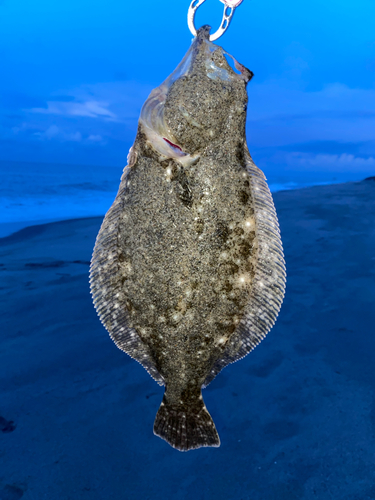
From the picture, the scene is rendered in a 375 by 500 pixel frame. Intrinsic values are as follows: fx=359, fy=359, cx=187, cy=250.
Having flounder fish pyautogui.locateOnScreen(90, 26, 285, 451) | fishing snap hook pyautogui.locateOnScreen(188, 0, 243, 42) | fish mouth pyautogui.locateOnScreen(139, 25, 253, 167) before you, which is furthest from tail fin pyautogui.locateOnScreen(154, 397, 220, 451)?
fishing snap hook pyautogui.locateOnScreen(188, 0, 243, 42)

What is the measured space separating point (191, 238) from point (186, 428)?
124 cm

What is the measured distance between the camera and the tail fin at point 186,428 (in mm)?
2264

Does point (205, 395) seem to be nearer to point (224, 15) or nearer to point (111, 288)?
point (111, 288)

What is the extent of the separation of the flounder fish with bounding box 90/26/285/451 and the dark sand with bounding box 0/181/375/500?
961 mm

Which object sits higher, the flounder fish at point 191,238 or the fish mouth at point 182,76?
the fish mouth at point 182,76

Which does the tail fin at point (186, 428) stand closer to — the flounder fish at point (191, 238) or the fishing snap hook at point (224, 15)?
→ the flounder fish at point (191, 238)

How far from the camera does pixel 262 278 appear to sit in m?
2.16

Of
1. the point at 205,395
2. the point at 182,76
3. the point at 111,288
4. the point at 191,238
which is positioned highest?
the point at 182,76

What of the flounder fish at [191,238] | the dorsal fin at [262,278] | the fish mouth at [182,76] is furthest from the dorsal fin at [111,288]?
the dorsal fin at [262,278]

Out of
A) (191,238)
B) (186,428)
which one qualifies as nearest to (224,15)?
(191,238)

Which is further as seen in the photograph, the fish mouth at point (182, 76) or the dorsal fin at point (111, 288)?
the dorsal fin at point (111, 288)

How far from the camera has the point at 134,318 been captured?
2.20m
